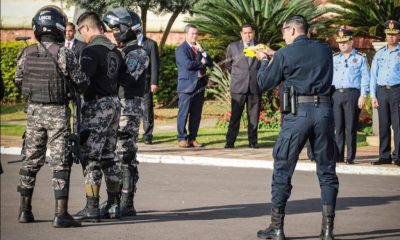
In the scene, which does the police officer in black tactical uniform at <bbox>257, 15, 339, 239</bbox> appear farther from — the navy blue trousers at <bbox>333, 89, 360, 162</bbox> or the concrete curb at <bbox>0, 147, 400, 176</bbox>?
the navy blue trousers at <bbox>333, 89, 360, 162</bbox>

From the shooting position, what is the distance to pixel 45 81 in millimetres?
9539

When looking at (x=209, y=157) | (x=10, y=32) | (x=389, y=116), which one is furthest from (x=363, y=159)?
(x=10, y=32)

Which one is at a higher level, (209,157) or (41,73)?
(41,73)

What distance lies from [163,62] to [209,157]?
381 inches

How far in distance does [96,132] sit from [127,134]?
0.64 m

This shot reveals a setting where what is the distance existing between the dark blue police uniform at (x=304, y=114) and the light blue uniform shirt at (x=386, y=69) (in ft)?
17.8

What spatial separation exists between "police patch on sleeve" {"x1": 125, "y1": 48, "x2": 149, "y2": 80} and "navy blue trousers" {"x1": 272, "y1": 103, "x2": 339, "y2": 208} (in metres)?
1.86

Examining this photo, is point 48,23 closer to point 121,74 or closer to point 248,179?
point 121,74

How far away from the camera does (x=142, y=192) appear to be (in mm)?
12039

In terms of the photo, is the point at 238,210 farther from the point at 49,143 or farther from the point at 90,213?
the point at 49,143

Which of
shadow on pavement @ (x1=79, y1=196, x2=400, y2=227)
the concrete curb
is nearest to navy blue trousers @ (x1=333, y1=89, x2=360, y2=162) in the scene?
the concrete curb

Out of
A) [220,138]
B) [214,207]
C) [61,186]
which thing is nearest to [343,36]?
[220,138]

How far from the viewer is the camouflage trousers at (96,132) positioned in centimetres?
975

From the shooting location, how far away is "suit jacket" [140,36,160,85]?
1683 cm
